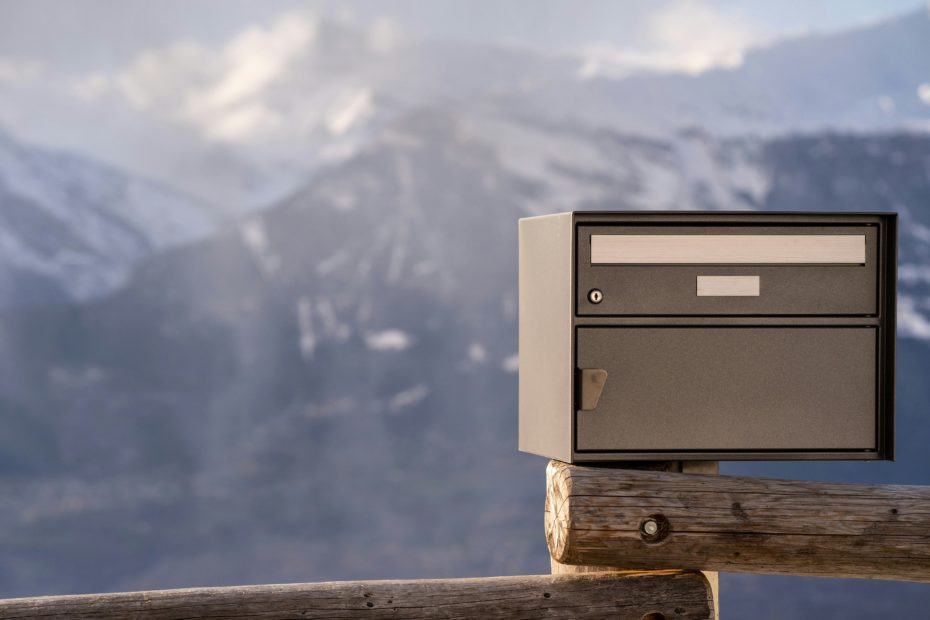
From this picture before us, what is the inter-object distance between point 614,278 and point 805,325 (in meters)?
0.32

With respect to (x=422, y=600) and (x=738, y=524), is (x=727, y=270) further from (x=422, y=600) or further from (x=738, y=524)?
(x=422, y=600)

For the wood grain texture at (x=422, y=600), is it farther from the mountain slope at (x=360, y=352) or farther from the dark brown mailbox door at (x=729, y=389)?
the mountain slope at (x=360, y=352)

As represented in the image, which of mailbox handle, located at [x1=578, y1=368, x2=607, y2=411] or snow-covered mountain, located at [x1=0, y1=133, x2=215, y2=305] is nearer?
mailbox handle, located at [x1=578, y1=368, x2=607, y2=411]

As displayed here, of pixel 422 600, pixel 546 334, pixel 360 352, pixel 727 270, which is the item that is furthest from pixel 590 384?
pixel 360 352

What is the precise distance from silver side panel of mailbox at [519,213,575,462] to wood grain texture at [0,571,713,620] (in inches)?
9.2

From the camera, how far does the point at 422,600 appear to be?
192 cm

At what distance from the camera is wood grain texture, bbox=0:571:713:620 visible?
1842 mm

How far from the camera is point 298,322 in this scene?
13.5 meters

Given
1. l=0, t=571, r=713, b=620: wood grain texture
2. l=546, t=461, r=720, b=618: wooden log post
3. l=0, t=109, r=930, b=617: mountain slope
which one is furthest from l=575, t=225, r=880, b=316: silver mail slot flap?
l=0, t=109, r=930, b=617: mountain slope

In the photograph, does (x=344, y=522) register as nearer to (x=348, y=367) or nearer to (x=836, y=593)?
(x=348, y=367)

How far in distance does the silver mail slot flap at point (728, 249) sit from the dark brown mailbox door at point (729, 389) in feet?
0.36

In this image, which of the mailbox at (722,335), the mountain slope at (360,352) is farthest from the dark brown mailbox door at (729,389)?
the mountain slope at (360,352)

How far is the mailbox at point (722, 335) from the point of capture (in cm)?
186

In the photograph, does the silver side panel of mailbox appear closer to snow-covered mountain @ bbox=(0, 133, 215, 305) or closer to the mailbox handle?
the mailbox handle
